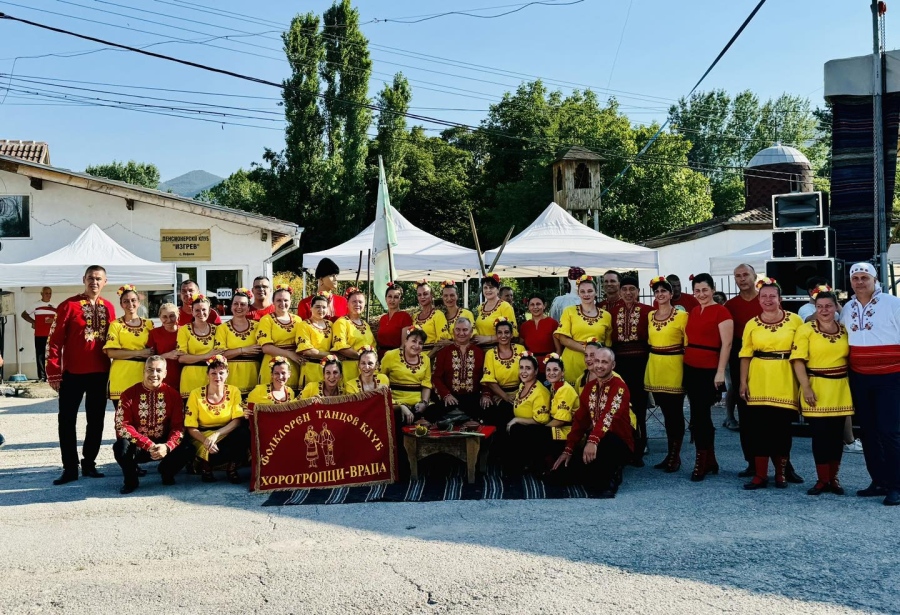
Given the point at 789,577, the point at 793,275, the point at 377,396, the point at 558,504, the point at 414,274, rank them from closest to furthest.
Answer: the point at 789,577, the point at 558,504, the point at 377,396, the point at 793,275, the point at 414,274

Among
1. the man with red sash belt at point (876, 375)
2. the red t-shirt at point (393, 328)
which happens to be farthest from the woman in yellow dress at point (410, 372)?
the man with red sash belt at point (876, 375)

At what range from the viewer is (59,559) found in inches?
193

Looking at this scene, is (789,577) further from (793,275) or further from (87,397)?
(87,397)

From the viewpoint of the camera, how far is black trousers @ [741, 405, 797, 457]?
6.27 m

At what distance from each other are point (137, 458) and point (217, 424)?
0.68 metres

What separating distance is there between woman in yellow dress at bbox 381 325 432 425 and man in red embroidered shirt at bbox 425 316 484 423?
17 centimetres

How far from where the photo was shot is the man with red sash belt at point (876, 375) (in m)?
5.70

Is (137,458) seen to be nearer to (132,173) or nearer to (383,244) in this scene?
(383,244)

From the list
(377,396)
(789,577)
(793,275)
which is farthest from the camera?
(793,275)

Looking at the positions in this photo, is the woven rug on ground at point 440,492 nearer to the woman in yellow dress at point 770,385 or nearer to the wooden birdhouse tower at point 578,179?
the woman in yellow dress at point 770,385

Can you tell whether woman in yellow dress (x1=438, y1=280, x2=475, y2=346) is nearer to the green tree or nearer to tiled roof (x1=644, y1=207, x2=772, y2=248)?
tiled roof (x1=644, y1=207, x2=772, y2=248)

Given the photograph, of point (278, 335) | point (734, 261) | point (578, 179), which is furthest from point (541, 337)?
point (578, 179)

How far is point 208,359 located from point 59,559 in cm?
255

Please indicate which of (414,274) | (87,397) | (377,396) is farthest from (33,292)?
(377,396)
